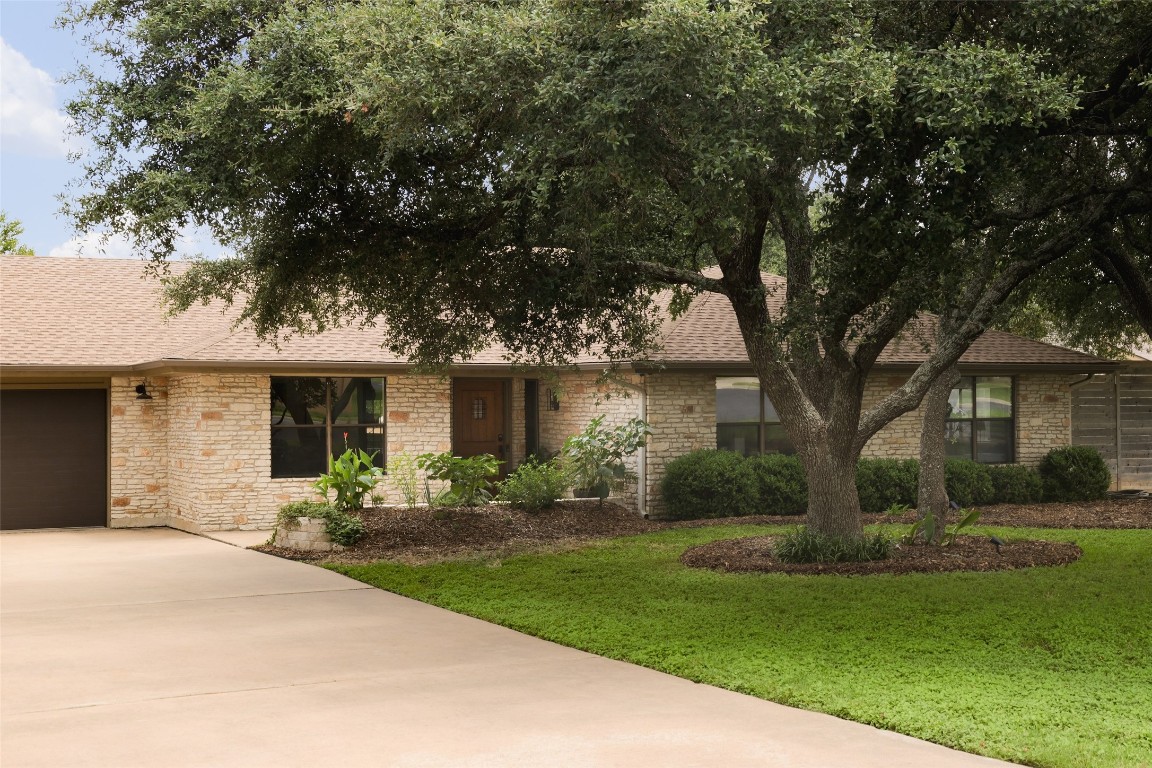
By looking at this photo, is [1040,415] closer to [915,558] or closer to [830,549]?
[915,558]

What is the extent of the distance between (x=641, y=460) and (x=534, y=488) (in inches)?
84.6

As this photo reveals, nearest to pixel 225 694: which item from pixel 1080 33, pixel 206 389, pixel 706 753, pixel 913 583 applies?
pixel 706 753

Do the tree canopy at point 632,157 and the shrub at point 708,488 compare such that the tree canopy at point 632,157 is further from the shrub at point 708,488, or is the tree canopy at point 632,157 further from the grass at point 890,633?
the shrub at point 708,488

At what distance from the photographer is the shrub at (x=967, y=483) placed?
1950 centimetres

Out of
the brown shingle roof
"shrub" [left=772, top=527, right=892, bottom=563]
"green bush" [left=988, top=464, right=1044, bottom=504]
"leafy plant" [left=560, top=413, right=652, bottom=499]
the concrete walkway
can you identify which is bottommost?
the concrete walkway

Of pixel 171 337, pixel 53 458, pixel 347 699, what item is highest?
pixel 171 337

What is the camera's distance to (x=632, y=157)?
28.7 ft

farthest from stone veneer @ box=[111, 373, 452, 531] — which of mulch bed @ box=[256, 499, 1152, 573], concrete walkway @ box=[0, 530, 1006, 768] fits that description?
concrete walkway @ box=[0, 530, 1006, 768]

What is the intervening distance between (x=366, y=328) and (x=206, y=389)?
3282 millimetres

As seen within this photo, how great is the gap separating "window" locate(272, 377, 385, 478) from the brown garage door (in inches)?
127

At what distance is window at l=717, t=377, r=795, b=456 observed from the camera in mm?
19156

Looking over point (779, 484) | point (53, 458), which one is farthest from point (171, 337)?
point (779, 484)

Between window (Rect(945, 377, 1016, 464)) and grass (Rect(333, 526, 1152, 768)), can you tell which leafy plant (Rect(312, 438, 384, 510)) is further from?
window (Rect(945, 377, 1016, 464))

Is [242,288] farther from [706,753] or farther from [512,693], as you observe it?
[706,753]
